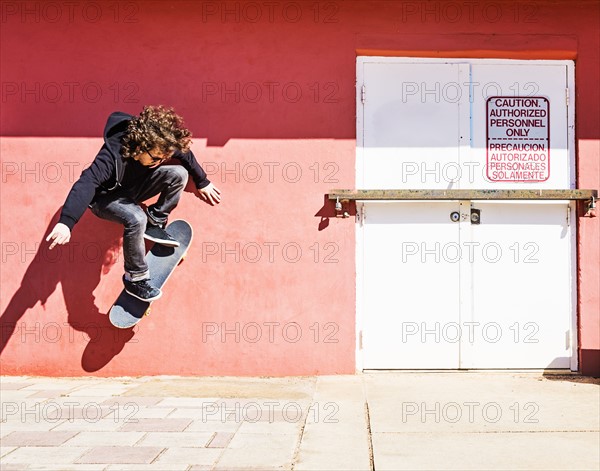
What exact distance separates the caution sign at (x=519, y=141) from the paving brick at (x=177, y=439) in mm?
3308

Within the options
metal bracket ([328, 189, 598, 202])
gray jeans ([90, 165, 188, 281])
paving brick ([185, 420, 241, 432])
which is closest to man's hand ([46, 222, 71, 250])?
gray jeans ([90, 165, 188, 281])

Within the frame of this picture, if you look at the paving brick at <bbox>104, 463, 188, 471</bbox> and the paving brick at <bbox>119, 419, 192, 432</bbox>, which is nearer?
the paving brick at <bbox>104, 463, 188, 471</bbox>

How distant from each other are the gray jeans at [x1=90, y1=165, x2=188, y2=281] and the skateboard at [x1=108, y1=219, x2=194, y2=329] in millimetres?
144

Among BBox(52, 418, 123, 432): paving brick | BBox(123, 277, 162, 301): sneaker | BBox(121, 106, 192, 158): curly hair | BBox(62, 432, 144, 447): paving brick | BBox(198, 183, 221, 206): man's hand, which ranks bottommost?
BBox(52, 418, 123, 432): paving brick

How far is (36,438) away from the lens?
11.7ft

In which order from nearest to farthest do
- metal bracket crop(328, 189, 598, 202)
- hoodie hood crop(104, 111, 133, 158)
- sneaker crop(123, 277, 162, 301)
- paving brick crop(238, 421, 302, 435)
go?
paving brick crop(238, 421, 302, 435) < hoodie hood crop(104, 111, 133, 158) < sneaker crop(123, 277, 162, 301) < metal bracket crop(328, 189, 598, 202)

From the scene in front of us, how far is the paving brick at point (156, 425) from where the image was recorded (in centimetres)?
374

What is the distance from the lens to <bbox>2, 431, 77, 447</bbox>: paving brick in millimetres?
3463

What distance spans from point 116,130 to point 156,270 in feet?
3.78

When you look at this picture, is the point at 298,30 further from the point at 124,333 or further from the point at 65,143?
the point at 124,333

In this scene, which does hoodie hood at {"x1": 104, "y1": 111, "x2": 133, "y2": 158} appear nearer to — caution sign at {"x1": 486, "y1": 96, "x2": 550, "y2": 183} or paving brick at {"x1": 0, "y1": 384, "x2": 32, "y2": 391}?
paving brick at {"x1": 0, "y1": 384, "x2": 32, "y2": 391}

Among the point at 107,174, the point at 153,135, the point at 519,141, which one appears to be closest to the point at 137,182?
the point at 107,174

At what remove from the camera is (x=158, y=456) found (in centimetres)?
325

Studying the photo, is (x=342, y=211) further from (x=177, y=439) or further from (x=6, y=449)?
(x=6, y=449)
